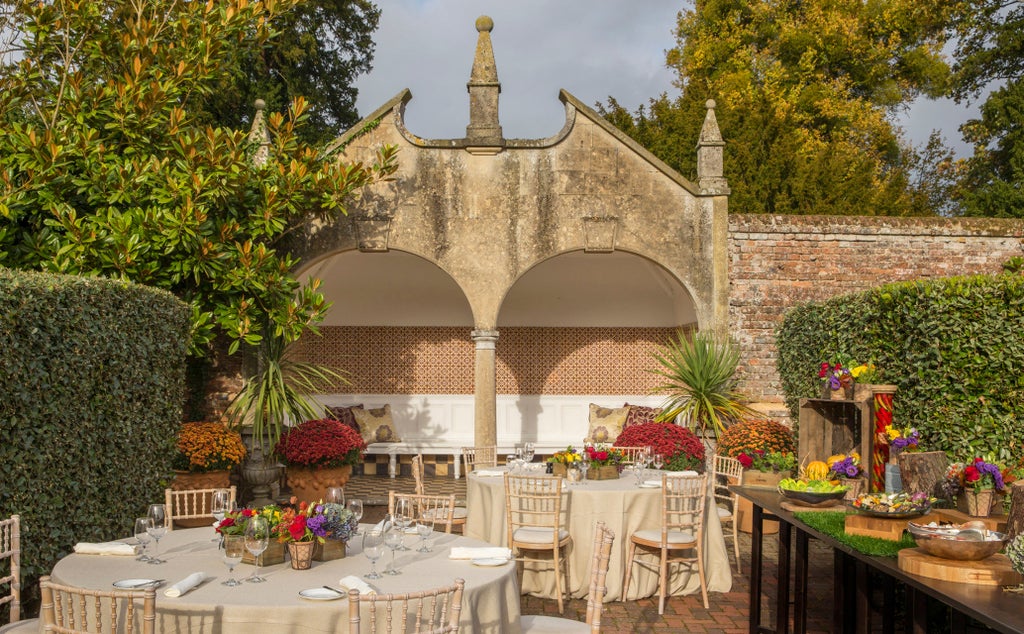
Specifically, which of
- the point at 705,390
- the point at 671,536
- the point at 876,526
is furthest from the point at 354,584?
the point at 705,390

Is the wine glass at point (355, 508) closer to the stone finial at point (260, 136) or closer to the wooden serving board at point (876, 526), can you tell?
the wooden serving board at point (876, 526)

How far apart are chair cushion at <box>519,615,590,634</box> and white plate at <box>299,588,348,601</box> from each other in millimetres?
981

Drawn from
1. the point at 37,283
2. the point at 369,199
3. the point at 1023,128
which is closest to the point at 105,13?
the point at 369,199

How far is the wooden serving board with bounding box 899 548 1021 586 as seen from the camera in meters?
3.03

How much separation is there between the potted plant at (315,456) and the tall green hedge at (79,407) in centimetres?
234

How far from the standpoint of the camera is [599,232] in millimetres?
10000

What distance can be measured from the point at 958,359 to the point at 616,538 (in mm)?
2557

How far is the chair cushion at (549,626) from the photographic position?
392 cm

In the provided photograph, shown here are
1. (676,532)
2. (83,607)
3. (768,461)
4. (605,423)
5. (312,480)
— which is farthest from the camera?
(605,423)

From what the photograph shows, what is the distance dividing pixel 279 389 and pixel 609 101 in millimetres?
8936

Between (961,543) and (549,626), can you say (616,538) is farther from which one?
(961,543)

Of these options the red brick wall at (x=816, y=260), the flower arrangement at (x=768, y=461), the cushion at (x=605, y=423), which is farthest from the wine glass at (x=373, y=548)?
the cushion at (x=605, y=423)

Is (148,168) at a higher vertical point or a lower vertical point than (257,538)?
higher

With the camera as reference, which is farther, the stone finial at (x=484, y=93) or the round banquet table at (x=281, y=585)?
the stone finial at (x=484, y=93)
